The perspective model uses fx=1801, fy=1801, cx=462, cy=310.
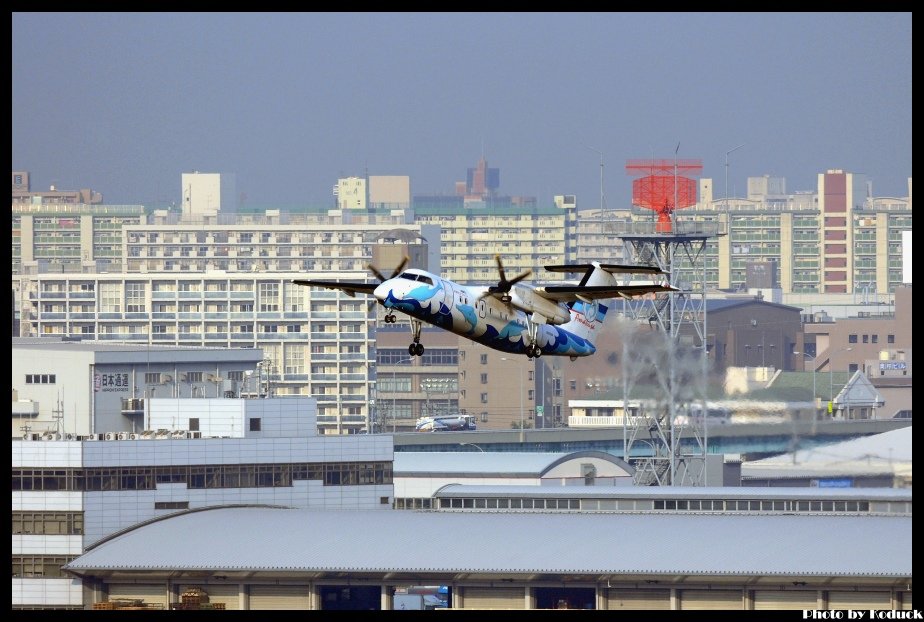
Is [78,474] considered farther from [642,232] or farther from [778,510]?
[642,232]

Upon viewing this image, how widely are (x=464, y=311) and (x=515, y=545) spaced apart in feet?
128

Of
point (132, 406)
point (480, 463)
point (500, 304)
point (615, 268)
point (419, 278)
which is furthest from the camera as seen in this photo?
point (480, 463)

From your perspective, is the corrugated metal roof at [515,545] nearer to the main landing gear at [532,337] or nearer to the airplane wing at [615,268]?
the airplane wing at [615,268]

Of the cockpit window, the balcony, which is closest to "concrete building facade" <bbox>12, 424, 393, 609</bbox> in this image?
the balcony

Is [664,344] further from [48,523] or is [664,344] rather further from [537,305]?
[537,305]

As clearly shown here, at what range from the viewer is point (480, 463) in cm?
14125

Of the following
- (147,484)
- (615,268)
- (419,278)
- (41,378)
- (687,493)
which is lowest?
(687,493)

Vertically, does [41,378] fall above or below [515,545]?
above

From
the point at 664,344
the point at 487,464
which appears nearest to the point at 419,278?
the point at 664,344

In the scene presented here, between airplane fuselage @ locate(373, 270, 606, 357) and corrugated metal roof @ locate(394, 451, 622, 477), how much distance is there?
77.3m

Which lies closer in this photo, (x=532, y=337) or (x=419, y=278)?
(x=419, y=278)

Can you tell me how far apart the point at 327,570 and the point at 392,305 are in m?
38.3

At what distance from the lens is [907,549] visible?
85.7 metres
